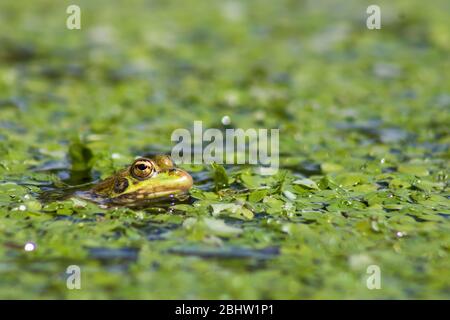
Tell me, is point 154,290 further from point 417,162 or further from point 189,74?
point 189,74

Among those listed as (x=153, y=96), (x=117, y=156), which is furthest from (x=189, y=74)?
(x=117, y=156)

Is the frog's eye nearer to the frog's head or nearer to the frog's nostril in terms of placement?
the frog's head

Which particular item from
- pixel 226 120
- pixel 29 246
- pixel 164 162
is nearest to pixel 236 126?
pixel 226 120

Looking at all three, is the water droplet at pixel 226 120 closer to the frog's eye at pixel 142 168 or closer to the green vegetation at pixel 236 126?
the green vegetation at pixel 236 126

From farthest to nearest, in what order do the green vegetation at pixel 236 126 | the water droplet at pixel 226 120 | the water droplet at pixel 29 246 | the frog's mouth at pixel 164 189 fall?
the water droplet at pixel 226 120 < the frog's mouth at pixel 164 189 < the water droplet at pixel 29 246 < the green vegetation at pixel 236 126

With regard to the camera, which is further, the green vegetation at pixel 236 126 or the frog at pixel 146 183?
the frog at pixel 146 183

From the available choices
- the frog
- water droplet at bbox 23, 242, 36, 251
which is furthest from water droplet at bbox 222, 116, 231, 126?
water droplet at bbox 23, 242, 36, 251

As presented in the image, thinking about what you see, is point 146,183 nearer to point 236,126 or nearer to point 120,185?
point 120,185

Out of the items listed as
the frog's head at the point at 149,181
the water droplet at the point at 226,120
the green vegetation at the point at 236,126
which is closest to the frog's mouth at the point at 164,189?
the frog's head at the point at 149,181
